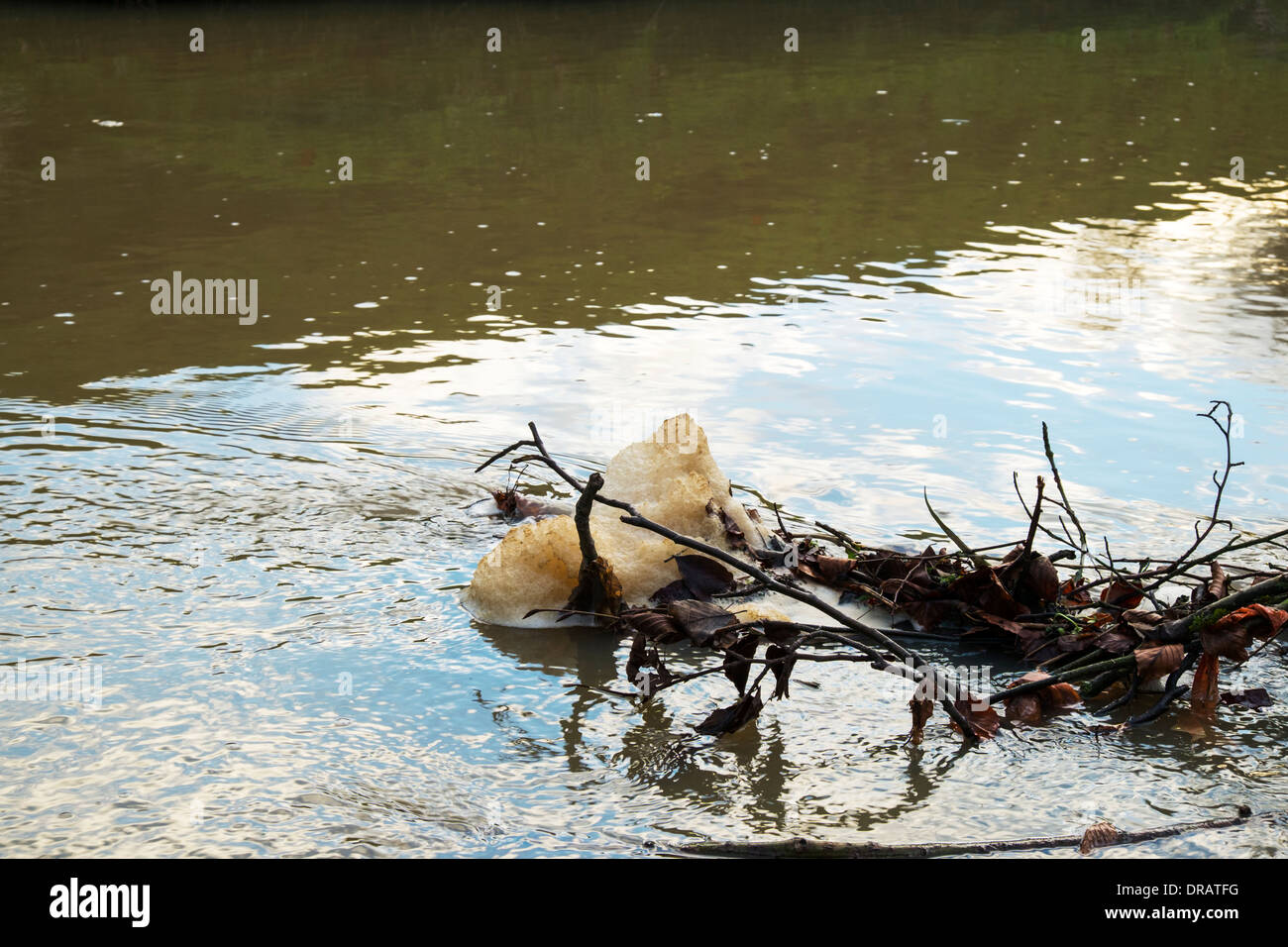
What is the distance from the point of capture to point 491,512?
4.24 metres

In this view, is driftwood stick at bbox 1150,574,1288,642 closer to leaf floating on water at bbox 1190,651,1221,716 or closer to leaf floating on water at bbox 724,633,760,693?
leaf floating on water at bbox 1190,651,1221,716

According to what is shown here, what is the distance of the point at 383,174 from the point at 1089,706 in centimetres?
724

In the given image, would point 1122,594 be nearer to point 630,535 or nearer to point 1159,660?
point 1159,660

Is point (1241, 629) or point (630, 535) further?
point (630, 535)

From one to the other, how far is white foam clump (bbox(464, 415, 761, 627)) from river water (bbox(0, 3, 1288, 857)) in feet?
0.34

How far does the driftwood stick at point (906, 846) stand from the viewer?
96.3 inches

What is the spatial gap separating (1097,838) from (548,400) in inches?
125

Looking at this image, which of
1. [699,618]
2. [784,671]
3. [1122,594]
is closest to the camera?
[784,671]

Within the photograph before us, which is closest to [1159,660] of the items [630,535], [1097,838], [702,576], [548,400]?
[1097,838]

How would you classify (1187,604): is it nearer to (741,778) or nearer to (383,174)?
(741,778)

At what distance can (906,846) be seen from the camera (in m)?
2.49

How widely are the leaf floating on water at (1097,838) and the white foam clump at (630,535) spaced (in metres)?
1.43

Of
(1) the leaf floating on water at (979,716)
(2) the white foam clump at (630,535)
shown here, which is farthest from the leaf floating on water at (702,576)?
(1) the leaf floating on water at (979,716)

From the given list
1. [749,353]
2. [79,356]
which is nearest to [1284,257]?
[749,353]
